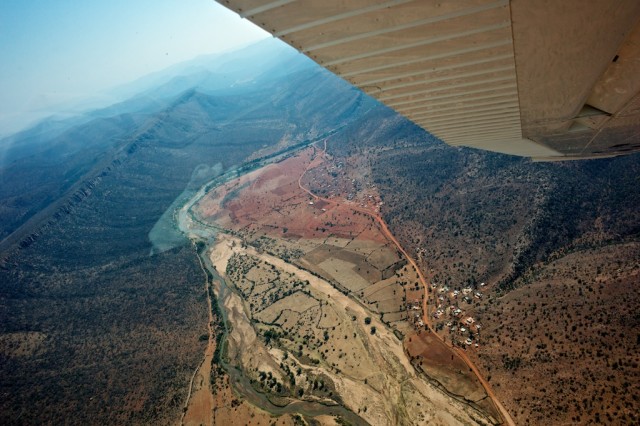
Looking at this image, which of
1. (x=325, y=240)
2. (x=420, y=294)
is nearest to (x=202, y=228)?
(x=325, y=240)

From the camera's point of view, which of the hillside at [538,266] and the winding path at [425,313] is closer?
the hillside at [538,266]

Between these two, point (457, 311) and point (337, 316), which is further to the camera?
point (337, 316)

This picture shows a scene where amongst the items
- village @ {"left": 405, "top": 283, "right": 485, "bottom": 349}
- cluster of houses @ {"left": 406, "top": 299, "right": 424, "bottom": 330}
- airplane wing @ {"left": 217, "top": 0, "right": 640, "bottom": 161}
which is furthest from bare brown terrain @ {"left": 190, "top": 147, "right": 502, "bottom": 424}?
airplane wing @ {"left": 217, "top": 0, "right": 640, "bottom": 161}

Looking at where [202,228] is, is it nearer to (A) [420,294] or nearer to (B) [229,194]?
(B) [229,194]

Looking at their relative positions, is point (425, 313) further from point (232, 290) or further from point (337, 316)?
point (232, 290)

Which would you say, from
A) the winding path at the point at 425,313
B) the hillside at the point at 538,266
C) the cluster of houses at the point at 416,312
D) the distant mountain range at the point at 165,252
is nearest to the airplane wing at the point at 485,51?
the hillside at the point at 538,266

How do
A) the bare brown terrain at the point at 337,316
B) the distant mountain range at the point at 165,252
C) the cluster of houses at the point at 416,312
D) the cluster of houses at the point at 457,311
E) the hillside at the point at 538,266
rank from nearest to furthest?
the hillside at the point at 538,266, the bare brown terrain at the point at 337,316, the cluster of houses at the point at 457,311, the cluster of houses at the point at 416,312, the distant mountain range at the point at 165,252

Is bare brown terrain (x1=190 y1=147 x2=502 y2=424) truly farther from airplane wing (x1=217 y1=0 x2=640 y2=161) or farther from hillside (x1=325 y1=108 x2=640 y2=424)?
airplane wing (x1=217 y1=0 x2=640 y2=161)

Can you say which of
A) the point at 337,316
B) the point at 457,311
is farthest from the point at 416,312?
the point at 337,316

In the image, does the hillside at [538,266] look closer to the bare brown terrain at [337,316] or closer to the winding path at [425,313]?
the winding path at [425,313]
